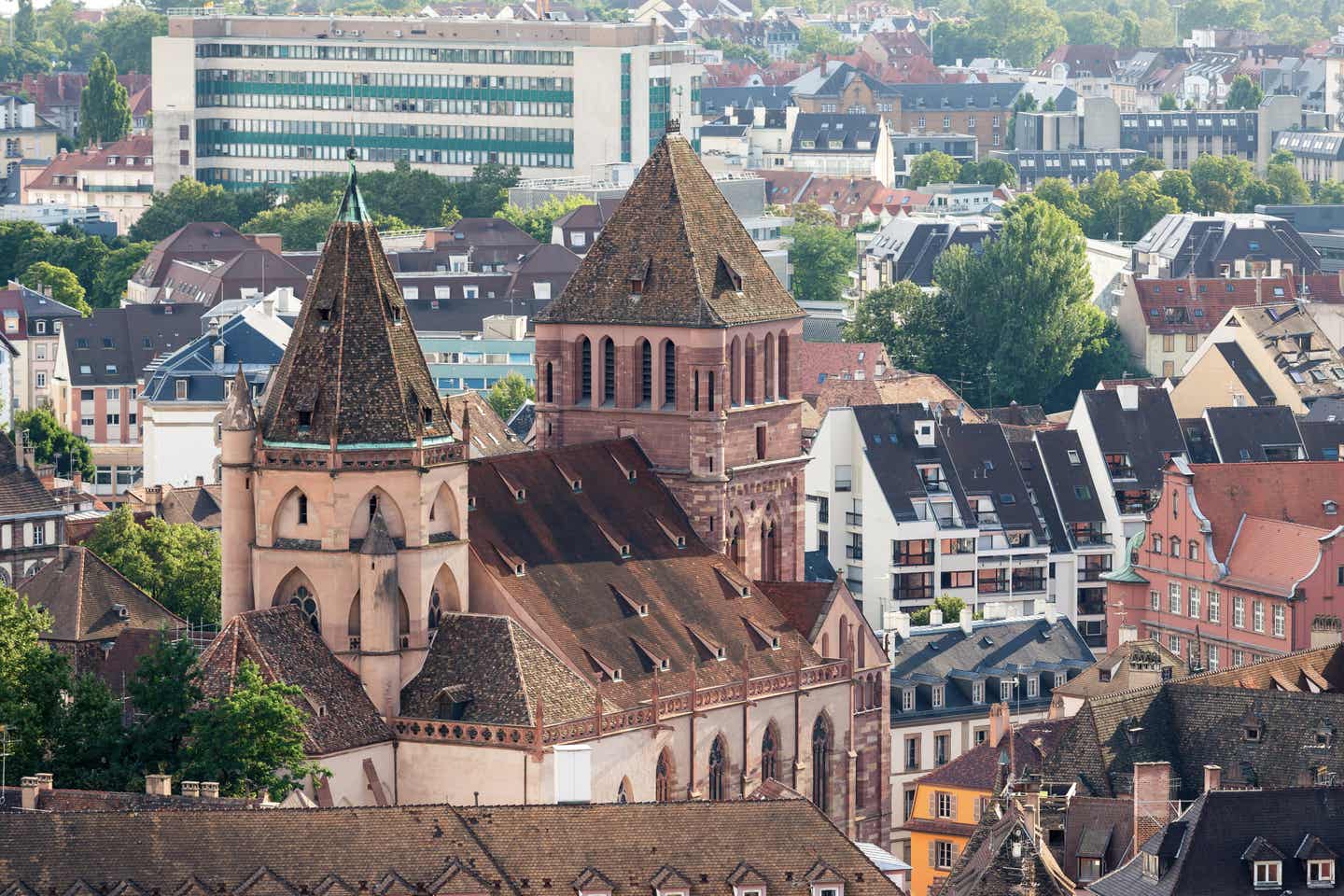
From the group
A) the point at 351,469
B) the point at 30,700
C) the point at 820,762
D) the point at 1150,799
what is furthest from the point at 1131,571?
the point at 30,700

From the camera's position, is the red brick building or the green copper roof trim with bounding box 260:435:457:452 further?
the red brick building

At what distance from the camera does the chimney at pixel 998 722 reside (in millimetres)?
161125

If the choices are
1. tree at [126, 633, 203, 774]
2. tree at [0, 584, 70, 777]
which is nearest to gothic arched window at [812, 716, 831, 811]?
tree at [0, 584, 70, 777]

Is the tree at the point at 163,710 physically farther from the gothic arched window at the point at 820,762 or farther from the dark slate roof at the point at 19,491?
the dark slate roof at the point at 19,491

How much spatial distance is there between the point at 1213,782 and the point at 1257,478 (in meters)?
56.8

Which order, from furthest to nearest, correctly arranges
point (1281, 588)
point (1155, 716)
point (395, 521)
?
point (1281, 588)
point (1155, 716)
point (395, 521)

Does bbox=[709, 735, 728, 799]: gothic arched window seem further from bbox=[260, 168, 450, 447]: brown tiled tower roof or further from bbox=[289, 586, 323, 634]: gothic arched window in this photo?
bbox=[260, 168, 450, 447]: brown tiled tower roof

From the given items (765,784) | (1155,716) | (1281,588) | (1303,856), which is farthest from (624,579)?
(1281,588)

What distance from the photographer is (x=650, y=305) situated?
157 m

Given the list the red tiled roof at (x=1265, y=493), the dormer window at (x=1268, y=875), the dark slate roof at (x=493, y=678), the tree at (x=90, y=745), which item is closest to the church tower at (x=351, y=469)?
the dark slate roof at (x=493, y=678)

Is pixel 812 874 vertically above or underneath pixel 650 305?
underneath

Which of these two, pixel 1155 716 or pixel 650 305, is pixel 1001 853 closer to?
pixel 1155 716

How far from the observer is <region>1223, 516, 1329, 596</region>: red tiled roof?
186625mm

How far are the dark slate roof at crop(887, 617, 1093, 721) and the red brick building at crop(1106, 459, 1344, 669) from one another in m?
4.41
